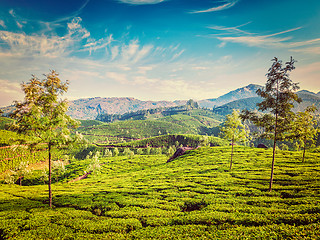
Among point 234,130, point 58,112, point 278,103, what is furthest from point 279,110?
point 58,112

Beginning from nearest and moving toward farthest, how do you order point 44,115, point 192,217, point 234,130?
point 192,217 < point 44,115 < point 234,130

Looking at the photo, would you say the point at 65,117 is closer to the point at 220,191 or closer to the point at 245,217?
the point at 245,217

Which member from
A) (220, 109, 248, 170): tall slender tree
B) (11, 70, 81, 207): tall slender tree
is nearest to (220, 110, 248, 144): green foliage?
(220, 109, 248, 170): tall slender tree

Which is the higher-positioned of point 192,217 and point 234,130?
point 234,130

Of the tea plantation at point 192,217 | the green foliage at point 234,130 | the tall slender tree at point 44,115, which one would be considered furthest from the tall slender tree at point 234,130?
the tall slender tree at point 44,115

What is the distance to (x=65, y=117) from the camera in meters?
18.8

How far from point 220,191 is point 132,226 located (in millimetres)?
16800

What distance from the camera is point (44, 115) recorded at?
61.8 ft

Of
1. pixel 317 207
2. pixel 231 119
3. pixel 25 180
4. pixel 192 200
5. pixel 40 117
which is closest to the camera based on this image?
pixel 317 207

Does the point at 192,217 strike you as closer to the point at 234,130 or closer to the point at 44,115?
the point at 44,115

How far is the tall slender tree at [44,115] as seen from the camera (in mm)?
17219

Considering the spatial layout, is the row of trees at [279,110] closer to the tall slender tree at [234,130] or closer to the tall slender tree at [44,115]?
the tall slender tree at [234,130]

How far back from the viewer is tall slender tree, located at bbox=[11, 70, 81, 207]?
1722 centimetres

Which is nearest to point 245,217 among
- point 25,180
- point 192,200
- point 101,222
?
point 192,200
